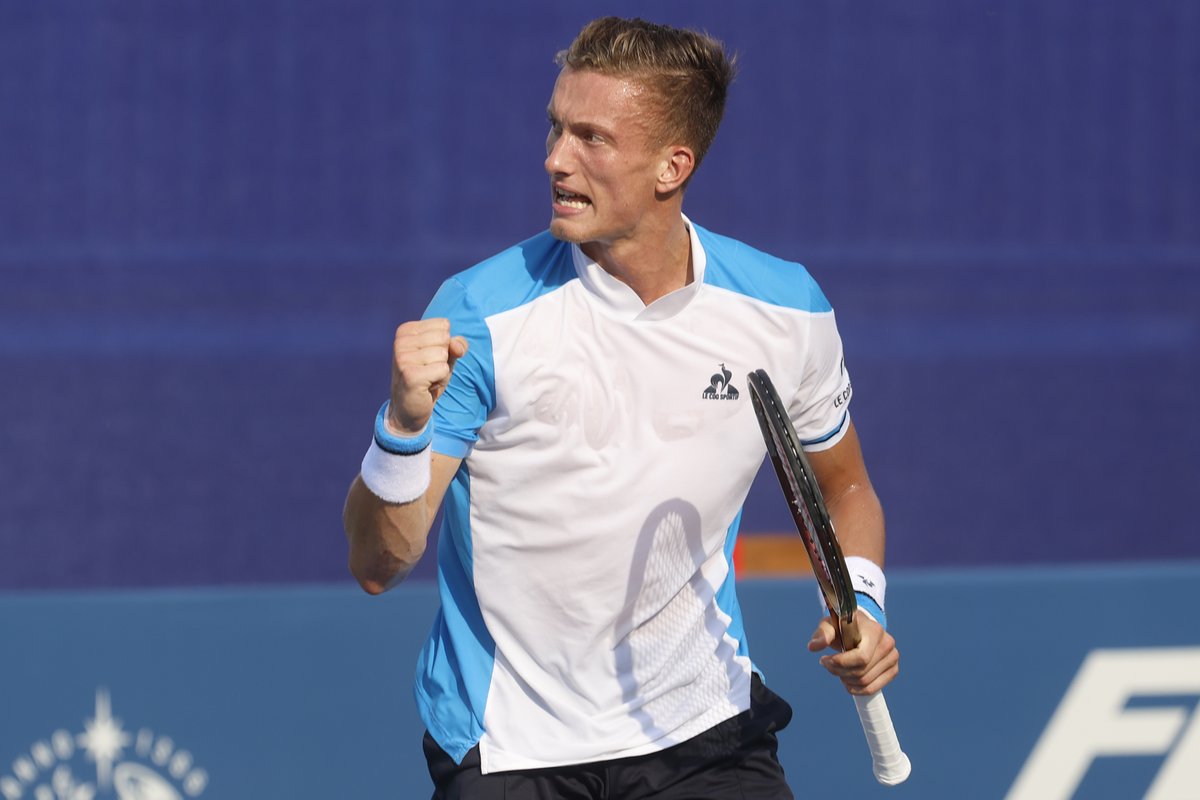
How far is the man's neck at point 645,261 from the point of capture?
273cm

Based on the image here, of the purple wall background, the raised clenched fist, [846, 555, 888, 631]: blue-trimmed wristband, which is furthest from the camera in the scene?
the purple wall background

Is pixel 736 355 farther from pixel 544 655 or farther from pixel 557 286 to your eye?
pixel 544 655

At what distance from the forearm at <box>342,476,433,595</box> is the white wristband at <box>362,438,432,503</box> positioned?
0.07ft

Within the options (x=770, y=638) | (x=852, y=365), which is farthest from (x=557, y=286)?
(x=852, y=365)

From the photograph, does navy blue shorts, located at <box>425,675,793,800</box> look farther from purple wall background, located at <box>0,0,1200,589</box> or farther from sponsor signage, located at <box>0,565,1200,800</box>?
purple wall background, located at <box>0,0,1200,589</box>

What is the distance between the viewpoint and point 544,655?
2686 mm

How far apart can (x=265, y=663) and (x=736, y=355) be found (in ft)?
5.38

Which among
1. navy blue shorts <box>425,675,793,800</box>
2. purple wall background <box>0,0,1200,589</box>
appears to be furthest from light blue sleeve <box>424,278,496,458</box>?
purple wall background <box>0,0,1200,589</box>

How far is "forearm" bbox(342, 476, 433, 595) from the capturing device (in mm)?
2451

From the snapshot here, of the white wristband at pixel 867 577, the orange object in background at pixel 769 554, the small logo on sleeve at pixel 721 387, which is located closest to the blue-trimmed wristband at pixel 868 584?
the white wristband at pixel 867 577

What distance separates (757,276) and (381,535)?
80cm

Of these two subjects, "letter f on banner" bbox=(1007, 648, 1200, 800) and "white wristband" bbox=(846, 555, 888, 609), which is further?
"letter f on banner" bbox=(1007, 648, 1200, 800)

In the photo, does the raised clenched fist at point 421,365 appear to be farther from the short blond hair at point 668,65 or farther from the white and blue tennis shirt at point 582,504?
the short blond hair at point 668,65

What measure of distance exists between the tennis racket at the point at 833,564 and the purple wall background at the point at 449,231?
4.26m
